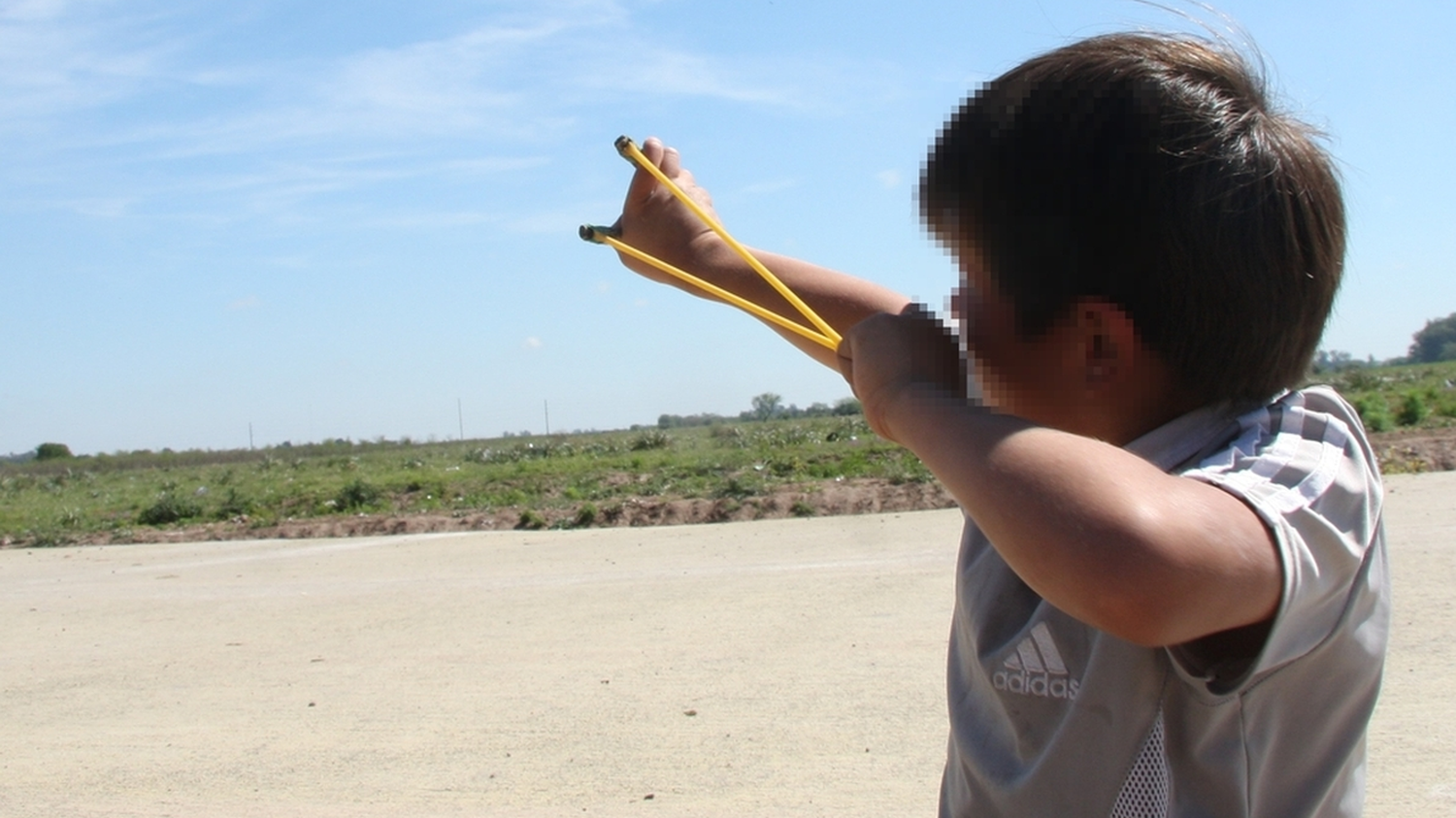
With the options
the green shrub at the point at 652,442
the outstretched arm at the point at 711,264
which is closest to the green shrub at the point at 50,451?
the green shrub at the point at 652,442

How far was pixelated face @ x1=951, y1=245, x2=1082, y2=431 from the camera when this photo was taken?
126cm

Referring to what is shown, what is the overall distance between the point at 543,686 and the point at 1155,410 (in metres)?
4.30

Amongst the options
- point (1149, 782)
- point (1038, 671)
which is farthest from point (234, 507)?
point (1149, 782)

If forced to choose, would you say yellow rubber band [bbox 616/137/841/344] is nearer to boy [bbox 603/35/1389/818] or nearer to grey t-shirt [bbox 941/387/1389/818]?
boy [bbox 603/35/1389/818]

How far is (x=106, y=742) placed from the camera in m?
4.87

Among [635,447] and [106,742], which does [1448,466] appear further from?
[635,447]

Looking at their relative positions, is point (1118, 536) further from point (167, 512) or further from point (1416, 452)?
point (167, 512)

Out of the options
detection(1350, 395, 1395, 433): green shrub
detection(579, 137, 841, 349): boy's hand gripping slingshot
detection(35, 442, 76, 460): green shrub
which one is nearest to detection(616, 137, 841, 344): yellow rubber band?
detection(579, 137, 841, 349): boy's hand gripping slingshot

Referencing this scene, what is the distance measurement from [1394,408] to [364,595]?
1372 centimetres

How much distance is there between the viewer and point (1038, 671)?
1327 millimetres

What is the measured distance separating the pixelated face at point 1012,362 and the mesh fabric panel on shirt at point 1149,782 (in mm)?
302

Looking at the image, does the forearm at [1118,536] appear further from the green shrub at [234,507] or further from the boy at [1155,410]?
the green shrub at [234,507]

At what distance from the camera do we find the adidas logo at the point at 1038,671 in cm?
130

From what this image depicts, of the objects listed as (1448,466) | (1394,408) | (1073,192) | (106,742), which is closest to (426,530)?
(106,742)
